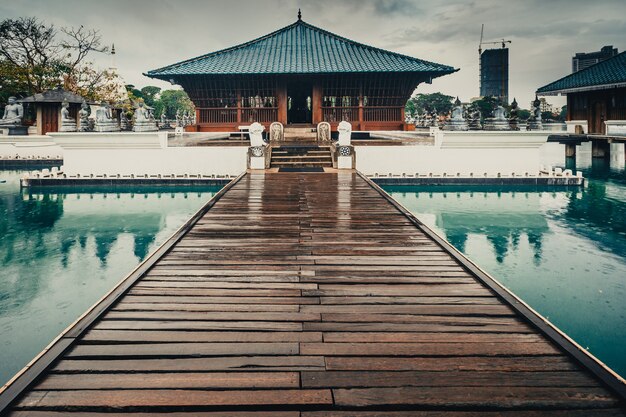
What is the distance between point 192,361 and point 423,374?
5.67ft

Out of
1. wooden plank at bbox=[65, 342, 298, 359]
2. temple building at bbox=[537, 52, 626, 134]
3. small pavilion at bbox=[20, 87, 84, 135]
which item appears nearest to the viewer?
wooden plank at bbox=[65, 342, 298, 359]

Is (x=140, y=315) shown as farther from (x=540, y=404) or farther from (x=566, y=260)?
(x=566, y=260)

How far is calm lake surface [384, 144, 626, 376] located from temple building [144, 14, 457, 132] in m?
7.34

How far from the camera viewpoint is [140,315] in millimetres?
4684

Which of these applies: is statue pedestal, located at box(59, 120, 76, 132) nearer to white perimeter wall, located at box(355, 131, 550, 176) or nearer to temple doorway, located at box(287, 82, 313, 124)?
white perimeter wall, located at box(355, 131, 550, 176)

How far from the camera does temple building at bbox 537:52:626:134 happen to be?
3216cm

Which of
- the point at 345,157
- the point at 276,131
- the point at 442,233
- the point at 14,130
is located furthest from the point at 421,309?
the point at 14,130

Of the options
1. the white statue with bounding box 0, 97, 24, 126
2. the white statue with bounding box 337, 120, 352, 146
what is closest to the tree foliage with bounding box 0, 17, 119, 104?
the white statue with bounding box 0, 97, 24, 126

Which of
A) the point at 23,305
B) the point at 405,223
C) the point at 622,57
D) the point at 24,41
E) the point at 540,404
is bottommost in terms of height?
the point at 23,305

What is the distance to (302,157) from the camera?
749 inches

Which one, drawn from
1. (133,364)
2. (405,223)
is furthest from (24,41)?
(133,364)

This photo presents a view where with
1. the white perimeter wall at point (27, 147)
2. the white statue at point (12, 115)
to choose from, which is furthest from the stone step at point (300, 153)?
the white statue at point (12, 115)

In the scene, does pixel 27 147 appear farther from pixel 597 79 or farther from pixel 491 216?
pixel 597 79

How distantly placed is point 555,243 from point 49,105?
108 ft
